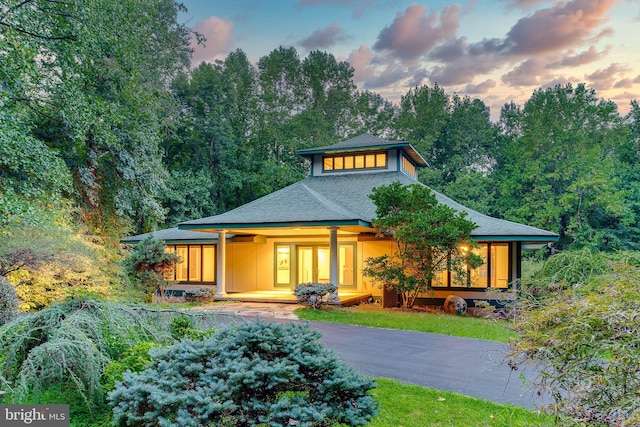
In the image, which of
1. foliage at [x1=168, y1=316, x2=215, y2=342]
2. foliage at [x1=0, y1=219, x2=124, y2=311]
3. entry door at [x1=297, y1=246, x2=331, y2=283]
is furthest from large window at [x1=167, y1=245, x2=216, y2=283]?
foliage at [x1=168, y1=316, x2=215, y2=342]

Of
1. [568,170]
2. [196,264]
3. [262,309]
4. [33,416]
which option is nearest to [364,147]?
[196,264]

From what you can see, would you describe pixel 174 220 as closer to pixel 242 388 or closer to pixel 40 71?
pixel 40 71

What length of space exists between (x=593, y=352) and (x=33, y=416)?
4578mm

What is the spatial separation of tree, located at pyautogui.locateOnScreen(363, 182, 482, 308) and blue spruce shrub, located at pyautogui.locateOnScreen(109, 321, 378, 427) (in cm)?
936

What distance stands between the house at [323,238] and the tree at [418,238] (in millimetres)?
1314

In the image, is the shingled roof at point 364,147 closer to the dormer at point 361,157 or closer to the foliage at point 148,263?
the dormer at point 361,157

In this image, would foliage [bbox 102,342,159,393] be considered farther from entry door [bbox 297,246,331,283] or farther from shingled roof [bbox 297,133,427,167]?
shingled roof [bbox 297,133,427,167]

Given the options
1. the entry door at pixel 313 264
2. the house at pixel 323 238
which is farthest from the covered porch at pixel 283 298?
the entry door at pixel 313 264

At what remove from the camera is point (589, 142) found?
94.2ft

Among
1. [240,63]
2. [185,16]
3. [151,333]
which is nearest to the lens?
[151,333]

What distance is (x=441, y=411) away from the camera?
4789mm

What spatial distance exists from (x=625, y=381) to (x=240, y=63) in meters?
36.9

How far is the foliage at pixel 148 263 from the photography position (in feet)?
46.0

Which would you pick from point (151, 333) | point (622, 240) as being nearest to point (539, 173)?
point (622, 240)
